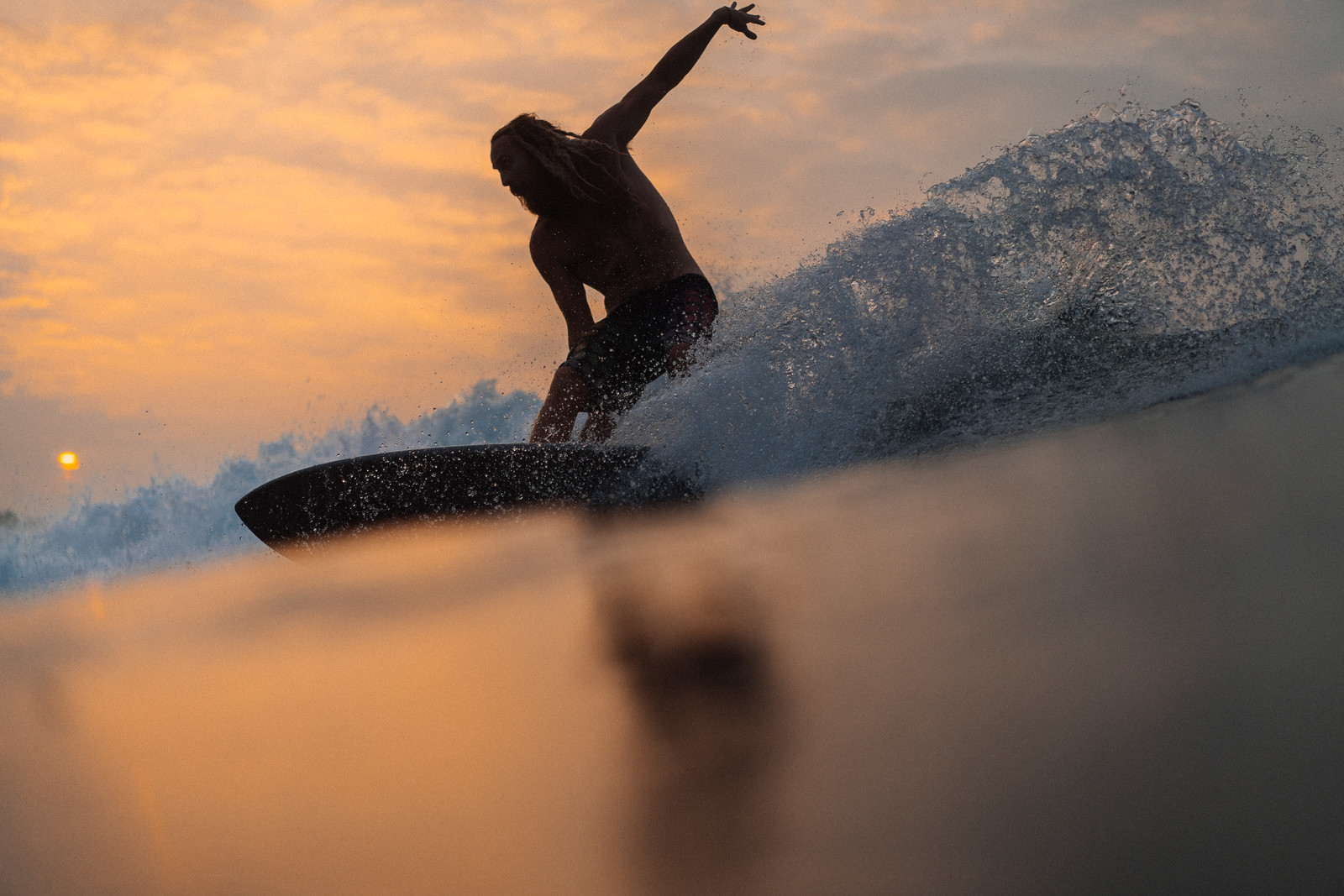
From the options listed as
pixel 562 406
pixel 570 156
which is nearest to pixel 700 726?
pixel 562 406

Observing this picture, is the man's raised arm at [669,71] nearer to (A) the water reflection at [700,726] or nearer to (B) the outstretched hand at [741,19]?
(B) the outstretched hand at [741,19]

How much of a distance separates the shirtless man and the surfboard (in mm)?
432

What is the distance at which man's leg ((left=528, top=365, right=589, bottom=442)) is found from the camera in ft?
9.93

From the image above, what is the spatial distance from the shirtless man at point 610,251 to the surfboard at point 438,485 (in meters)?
0.43

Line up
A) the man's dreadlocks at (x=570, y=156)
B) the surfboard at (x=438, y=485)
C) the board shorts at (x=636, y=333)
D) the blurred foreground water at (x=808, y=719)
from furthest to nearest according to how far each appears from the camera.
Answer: the board shorts at (x=636, y=333), the man's dreadlocks at (x=570, y=156), the surfboard at (x=438, y=485), the blurred foreground water at (x=808, y=719)

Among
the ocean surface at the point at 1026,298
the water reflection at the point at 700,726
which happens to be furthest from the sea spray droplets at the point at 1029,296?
the water reflection at the point at 700,726

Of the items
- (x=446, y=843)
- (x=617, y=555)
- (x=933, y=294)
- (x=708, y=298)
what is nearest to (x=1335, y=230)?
(x=933, y=294)

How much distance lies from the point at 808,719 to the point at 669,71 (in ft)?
9.72

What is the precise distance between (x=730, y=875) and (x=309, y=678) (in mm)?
870

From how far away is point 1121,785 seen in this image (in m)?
0.47

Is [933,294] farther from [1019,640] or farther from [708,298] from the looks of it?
[1019,640]

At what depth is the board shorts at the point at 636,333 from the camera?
3.07 m

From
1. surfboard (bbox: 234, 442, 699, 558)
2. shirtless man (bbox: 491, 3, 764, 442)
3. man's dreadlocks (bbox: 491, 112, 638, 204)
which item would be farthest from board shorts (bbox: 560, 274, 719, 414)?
surfboard (bbox: 234, 442, 699, 558)

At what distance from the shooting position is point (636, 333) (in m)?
3.09
